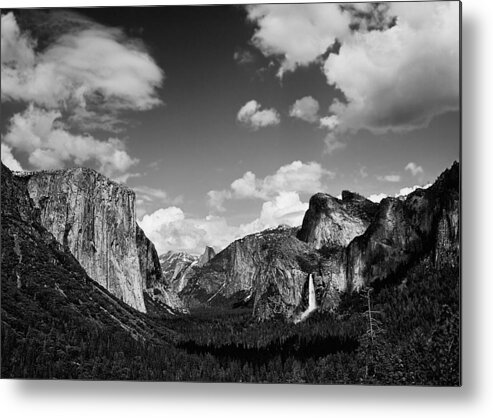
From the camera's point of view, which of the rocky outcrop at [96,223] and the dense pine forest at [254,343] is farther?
the rocky outcrop at [96,223]

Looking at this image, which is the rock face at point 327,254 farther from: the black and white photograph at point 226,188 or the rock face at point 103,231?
the rock face at point 103,231

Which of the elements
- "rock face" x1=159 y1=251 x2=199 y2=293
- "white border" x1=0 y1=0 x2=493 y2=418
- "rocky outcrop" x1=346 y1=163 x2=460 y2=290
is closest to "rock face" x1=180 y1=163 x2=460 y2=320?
"rocky outcrop" x1=346 y1=163 x2=460 y2=290

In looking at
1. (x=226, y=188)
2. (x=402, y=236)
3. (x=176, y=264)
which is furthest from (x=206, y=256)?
(x=402, y=236)

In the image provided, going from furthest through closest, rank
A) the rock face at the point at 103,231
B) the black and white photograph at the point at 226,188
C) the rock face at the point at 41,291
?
1. the rock face at the point at 103,231
2. the rock face at the point at 41,291
3. the black and white photograph at the point at 226,188

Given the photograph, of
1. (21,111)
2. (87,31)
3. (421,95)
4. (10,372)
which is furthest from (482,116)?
(10,372)

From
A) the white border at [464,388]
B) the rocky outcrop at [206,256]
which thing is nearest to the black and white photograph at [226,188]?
the rocky outcrop at [206,256]
